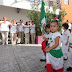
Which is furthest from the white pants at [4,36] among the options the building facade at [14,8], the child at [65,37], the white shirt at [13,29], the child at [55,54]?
the child at [55,54]

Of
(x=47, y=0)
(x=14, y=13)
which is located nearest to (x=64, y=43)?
(x=14, y=13)

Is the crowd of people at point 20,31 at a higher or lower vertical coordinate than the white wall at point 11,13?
lower

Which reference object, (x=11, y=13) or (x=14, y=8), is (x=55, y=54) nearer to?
(x=11, y=13)

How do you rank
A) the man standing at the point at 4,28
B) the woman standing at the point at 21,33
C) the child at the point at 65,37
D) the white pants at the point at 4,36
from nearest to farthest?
the child at the point at 65,37, the man standing at the point at 4,28, the white pants at the point at 4,36, the woman standing at the point at 21,33

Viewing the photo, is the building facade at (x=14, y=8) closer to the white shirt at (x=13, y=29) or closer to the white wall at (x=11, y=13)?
the white wall at (x=11, y=13)

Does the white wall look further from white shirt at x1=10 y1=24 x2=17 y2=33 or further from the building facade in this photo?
white shirt at x1=10 y1=24 x2=17 y2=33

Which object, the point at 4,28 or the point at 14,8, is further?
the point at 14,8

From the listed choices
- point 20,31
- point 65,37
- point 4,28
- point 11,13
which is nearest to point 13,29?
point 20,31

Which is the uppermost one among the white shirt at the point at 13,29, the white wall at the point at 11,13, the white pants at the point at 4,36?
the white wall at the point at 11,13

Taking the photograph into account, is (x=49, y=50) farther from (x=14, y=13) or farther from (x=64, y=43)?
(x=14, y=13)

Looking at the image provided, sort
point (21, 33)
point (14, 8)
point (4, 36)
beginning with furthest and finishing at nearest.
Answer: point (14, 8), point (21, 33), point (4, 36)

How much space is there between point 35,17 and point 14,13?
480 centimetres

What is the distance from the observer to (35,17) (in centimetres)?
1236

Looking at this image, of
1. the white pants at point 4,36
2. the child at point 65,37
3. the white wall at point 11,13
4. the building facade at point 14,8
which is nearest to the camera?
the child at point 65,37
